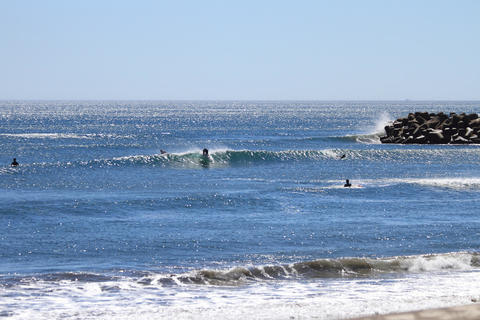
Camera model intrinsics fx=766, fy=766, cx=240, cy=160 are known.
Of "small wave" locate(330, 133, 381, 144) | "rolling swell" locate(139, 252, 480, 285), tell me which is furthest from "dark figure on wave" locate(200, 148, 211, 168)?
"rolling swell" locate(139, 252, 480, 285)

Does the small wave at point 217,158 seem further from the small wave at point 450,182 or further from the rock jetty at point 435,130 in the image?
the small wave at point 450,182

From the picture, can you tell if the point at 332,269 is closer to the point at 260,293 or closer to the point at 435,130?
the point at 260,293

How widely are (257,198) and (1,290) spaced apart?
1880cm

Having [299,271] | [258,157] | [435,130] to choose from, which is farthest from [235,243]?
[435,130]

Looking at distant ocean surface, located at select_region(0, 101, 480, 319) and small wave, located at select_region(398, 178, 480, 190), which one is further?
small wave, located at select_region(398, 178, 480, 190)

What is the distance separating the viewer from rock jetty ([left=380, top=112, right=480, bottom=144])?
231ft

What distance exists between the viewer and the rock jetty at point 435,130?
70438 millimetres

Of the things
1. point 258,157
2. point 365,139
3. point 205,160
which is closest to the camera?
point 205,160

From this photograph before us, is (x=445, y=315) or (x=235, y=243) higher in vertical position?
(x=445, y=315)

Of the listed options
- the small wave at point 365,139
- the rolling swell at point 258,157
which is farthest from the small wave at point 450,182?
the small wave at point 365,139

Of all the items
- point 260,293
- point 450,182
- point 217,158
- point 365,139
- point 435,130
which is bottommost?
point 365,139

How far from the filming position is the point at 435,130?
72.1 metres

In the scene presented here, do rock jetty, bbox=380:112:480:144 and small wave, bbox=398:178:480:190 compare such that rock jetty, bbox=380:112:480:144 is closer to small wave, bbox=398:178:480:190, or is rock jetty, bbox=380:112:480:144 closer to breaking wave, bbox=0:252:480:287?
small wave, bbox=398:178:480:190

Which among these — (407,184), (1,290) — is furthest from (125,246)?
(407,184)
